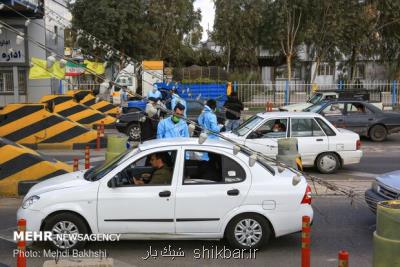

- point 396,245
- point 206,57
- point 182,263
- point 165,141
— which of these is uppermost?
point 206,57

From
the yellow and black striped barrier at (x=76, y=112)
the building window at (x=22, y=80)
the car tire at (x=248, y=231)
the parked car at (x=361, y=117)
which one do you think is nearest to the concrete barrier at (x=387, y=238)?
the car tire at (x=248, y=231)

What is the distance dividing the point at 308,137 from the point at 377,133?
7.25 metres

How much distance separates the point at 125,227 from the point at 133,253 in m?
0.40

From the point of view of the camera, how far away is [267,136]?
40.3 feet

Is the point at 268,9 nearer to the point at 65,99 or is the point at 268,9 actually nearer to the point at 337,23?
the point at 337,23

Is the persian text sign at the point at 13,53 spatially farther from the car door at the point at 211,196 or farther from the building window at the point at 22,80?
the car door at the point at 211,196

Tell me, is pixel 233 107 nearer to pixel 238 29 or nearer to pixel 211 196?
pixel 211 196

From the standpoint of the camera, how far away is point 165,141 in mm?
7363

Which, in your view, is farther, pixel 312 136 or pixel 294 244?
pixel 312 136

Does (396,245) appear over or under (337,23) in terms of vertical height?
under

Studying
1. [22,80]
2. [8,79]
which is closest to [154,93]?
[22,80]

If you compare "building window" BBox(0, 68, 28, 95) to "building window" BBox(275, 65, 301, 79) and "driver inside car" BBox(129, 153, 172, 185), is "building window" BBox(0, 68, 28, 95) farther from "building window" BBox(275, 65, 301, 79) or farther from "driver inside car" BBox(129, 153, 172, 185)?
"building window" BBox(275, 65, 301, 79)

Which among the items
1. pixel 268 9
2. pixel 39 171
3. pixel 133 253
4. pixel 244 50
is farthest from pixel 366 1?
pixel 133 253

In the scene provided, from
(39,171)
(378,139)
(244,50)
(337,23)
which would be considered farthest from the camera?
(244,50)
